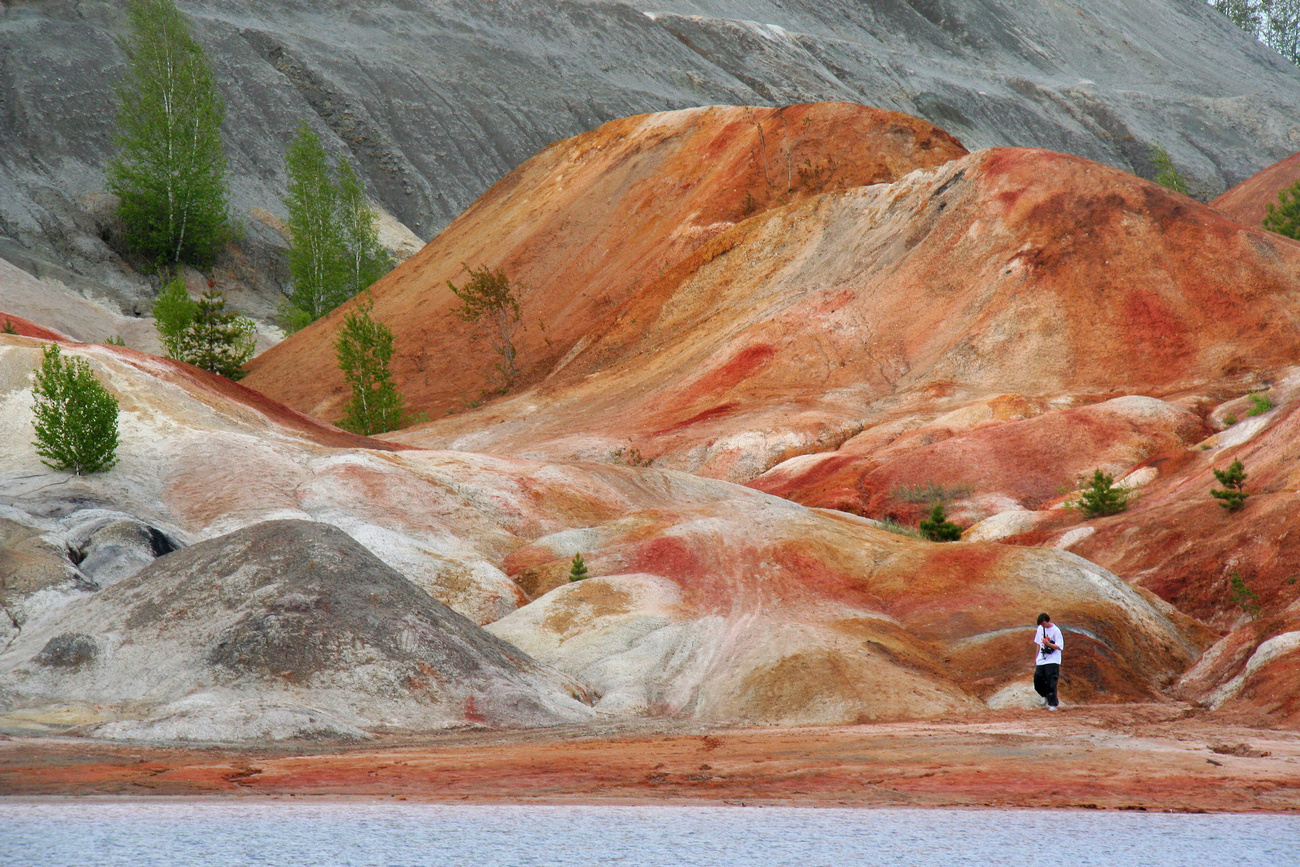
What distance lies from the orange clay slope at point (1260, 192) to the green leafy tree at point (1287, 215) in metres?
6.39

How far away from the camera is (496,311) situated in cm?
5122

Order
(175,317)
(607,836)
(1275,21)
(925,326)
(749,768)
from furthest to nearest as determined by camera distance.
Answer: (1275,21)
(175,317)
(925,326)
(749,768)
(607,836)

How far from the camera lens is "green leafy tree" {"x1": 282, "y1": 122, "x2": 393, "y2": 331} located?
222 ft

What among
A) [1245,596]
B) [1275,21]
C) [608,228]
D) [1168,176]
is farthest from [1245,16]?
[1245,596]

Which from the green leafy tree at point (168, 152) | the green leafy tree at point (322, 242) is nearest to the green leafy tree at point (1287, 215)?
the green leafy tree at point (322, 242)

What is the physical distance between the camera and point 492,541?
22.2 metres

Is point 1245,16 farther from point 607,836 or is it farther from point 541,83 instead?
point 607,836

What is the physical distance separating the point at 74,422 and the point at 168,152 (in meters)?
54.1

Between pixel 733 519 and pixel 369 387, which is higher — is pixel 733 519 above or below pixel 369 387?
below

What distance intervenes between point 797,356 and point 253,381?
31.5m

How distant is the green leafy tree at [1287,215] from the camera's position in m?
55.9

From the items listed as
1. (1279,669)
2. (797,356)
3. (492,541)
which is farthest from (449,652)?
(797,356)

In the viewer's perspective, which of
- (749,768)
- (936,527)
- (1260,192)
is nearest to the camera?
(749,768)

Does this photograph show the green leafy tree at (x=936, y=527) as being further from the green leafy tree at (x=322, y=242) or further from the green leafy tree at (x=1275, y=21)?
the green leafy tree at (x=1275, y=21)
